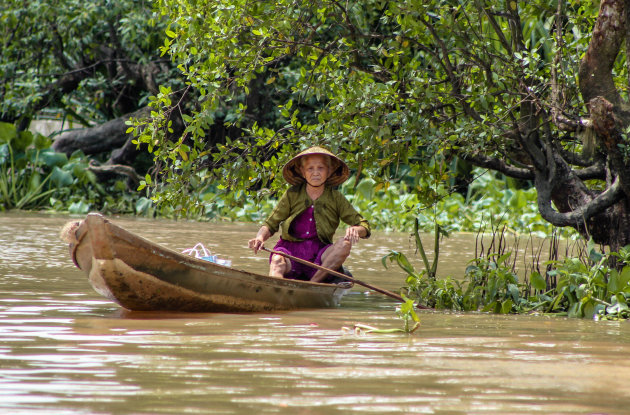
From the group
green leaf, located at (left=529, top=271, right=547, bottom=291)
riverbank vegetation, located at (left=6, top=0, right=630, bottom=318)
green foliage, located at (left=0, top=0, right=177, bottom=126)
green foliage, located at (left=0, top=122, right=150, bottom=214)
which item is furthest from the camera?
green foliage, located at (left=0, top=122, right=150, bottom=214)

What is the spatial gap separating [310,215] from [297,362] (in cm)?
276

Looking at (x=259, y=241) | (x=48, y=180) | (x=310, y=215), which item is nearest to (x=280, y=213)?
(x=310, y=215)

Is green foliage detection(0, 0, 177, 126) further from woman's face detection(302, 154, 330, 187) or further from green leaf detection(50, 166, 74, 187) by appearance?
woman's face detection(302, 154, 330, 187)

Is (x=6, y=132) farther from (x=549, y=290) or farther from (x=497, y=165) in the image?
(x=549, y=290)

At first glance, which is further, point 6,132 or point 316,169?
point 6,132

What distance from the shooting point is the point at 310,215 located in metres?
6.27

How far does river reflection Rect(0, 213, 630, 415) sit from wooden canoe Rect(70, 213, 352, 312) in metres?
0.13

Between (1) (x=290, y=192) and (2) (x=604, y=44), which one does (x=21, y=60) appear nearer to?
(1) (x=290, y=192)

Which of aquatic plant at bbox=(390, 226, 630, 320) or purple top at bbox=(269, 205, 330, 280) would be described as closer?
aquatic plant at bbox=(390, 226, 630, 320)

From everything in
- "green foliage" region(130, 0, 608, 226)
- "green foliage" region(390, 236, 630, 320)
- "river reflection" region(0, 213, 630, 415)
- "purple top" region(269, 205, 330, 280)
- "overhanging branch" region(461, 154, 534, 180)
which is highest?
"green foliage" region(130, 0, 608, 226)

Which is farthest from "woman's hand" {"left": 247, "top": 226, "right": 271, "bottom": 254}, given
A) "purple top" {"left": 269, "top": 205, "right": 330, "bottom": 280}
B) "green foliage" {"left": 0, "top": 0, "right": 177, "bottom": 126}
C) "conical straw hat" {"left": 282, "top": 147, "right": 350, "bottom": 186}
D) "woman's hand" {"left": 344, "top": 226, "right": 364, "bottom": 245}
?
"green foliage" {"left": 0, "top": 0, "right": 177, "bottom": 126}

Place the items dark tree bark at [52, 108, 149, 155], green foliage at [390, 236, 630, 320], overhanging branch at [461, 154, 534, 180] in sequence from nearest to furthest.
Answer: green foliage at [390, 236, 630, 320] → overhanging branch at [461, 154, 534, 180] → dark tree bark at [52, 108, 149, 155]

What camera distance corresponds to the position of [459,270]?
8656 mm

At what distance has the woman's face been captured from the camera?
20.2ft
